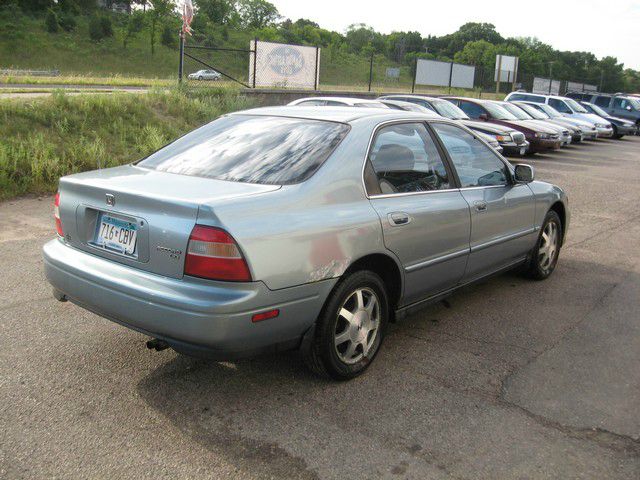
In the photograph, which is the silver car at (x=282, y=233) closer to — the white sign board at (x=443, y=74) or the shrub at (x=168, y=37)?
the white sign board at (x=443, y=74)

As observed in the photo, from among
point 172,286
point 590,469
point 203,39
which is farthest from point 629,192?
point 203,39

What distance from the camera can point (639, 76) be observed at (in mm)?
118125

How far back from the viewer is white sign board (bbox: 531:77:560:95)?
47188mm

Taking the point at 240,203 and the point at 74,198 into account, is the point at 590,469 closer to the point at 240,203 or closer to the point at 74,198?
the point at 240,203

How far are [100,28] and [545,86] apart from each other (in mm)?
44235

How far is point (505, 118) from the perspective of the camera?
58.7 feet

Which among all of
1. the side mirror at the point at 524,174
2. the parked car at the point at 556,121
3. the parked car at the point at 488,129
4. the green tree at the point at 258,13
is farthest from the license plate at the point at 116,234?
the green tree at the point at 258,13

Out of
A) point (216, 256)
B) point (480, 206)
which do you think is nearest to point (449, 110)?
point (480, 206)

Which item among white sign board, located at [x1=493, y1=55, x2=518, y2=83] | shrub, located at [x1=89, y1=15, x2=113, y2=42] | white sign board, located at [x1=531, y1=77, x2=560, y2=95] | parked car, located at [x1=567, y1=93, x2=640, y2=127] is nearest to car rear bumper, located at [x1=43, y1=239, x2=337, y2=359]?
parked car, located at [x1=567, y1=93, x2=640, y2=127]

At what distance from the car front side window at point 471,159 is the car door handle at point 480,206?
0.15 meters

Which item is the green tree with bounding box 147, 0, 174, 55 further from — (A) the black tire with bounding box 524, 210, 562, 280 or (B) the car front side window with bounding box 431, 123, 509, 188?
(B) the car front side window with bounding box 431, 123, 509, 188

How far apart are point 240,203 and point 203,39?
7010 centimetres

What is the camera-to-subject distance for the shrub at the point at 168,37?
2574 inches

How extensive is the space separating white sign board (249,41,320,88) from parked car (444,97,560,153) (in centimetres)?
666
